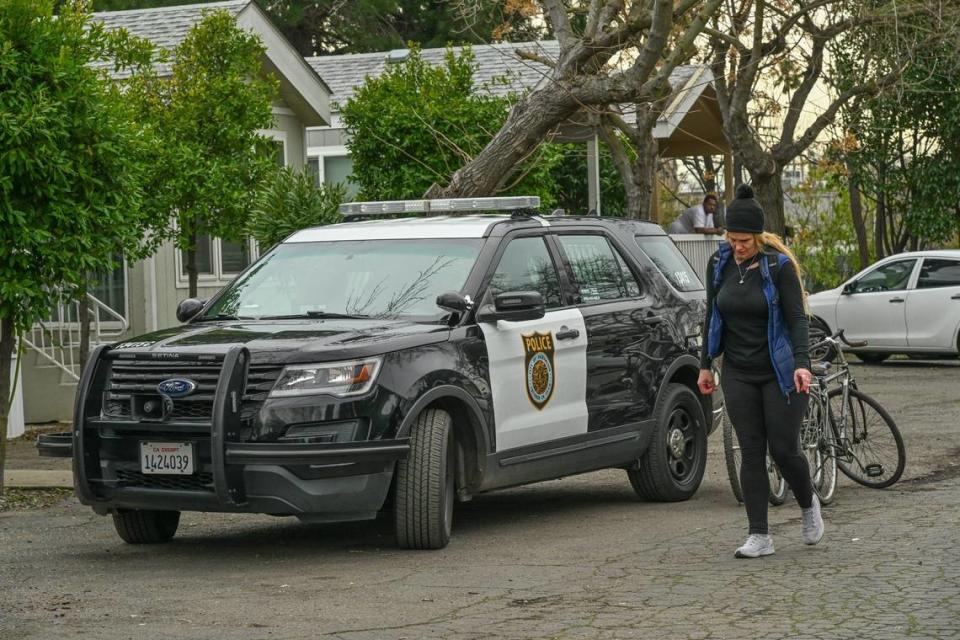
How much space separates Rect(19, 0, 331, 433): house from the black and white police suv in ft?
28.1

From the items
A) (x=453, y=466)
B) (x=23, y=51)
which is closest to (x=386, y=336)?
(x=453, y=466)

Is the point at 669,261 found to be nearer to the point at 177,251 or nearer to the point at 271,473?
the point at 271,473

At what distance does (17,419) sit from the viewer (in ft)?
55.9

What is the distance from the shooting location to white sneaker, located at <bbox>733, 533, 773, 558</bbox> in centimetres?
845

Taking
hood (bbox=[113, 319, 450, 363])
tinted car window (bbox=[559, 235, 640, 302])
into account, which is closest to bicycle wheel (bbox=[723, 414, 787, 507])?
tinted car window (bbox=[559, 235, 640, 302])

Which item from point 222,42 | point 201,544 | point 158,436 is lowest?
point 201,544

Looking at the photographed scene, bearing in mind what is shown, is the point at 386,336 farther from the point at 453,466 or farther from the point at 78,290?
the point at 78,290

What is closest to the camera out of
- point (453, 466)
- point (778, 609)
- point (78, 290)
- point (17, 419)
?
point (778, 609)

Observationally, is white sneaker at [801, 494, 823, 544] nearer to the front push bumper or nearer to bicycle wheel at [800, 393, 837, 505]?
bicycle wheel at [800, 393, 837, 505]

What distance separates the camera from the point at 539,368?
9.66m

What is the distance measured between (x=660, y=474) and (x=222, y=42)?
9.49 meters

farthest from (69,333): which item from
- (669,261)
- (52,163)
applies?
(669,261)

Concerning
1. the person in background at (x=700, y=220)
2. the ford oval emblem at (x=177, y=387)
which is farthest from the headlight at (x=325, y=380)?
the person in background at (x=700, y=220)

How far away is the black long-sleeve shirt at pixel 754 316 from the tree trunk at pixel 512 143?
6.81 metres
